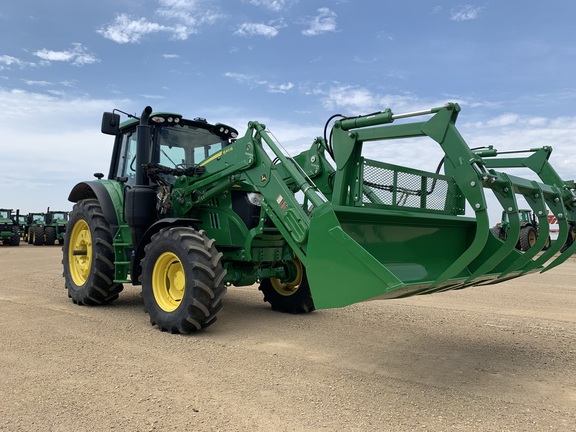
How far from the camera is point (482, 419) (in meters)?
3.32

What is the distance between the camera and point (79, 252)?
7.58 meters

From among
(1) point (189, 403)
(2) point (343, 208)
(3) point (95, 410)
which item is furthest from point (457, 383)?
(3) point (95, 410)

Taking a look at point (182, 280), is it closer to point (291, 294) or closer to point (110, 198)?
point (291, 294)

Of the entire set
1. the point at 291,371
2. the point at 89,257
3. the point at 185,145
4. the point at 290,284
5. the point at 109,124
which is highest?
the point at 109,124

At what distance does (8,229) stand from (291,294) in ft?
78.5

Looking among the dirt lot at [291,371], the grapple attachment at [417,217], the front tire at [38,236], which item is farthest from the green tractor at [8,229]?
the grapple attachment at [417,217]

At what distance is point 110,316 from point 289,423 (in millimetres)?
3995

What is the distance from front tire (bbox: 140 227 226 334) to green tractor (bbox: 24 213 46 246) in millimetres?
24517

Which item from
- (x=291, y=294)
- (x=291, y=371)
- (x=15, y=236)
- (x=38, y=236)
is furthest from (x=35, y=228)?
(x=291, y=371)

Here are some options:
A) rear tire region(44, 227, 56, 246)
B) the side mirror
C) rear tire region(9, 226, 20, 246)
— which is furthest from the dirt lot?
rear tire region(44, 227, 56, 246)

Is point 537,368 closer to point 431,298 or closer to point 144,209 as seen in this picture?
point 431,298

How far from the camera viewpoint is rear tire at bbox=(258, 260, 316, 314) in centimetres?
682

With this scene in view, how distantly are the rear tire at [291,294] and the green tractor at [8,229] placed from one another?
2318cm

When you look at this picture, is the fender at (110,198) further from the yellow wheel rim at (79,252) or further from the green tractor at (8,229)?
the green tractor at (8,229)
